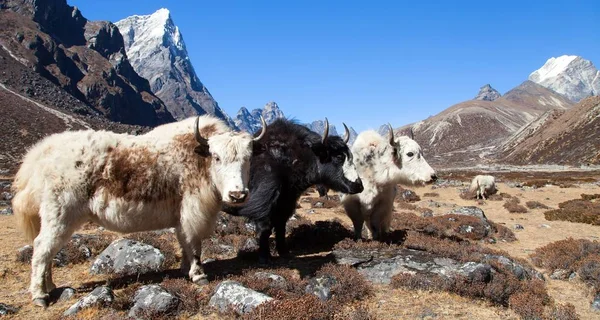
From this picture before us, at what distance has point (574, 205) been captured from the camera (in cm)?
1764

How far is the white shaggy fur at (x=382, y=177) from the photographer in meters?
7.87

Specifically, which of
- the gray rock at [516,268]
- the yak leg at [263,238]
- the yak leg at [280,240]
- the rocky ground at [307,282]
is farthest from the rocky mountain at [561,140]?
the yak leg at [263,238]

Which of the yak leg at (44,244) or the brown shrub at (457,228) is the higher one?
the yak leg at (44,244)

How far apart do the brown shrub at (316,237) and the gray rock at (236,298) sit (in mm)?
3271

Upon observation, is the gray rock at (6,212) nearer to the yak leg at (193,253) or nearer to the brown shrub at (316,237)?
the brown shrub at (316,237)

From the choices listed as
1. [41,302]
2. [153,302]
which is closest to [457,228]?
[153,302]

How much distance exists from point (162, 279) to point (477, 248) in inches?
251

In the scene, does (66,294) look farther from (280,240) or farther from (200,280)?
(280,240)

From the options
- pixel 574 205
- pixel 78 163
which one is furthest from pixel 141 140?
pixel 574 205

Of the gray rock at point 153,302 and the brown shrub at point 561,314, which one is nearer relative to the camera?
the gray rock at point 153,302

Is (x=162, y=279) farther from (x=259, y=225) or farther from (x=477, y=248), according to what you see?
(x=477, y=248)

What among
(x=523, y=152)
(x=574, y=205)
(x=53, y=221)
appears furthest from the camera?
(x=523, y=152)

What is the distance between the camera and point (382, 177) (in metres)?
7.89

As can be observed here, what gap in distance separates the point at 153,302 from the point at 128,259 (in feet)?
7.07
